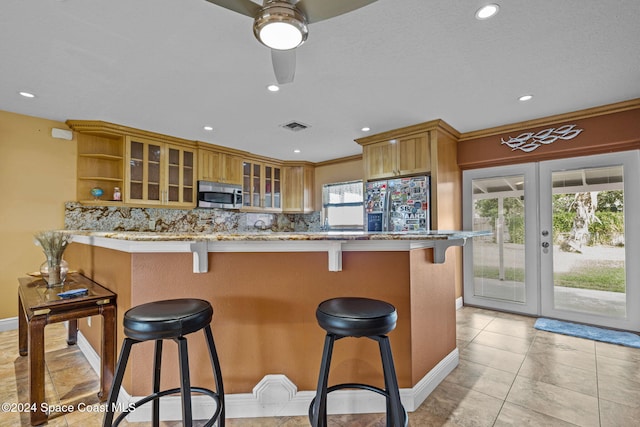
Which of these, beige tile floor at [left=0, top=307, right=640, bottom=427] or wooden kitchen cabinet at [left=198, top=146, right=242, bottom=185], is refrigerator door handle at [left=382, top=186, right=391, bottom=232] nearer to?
beige tile floor at [left=0, top=307, right=640, bottom=427]

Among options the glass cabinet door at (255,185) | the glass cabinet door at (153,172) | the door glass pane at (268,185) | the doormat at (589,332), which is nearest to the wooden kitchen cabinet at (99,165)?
the glass cabinet door at (153,172)

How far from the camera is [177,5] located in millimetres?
1594

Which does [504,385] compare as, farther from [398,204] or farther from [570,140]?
[570,140]

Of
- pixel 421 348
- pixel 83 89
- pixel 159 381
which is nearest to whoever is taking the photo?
pixel 159 381

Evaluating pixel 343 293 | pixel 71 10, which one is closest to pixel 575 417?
pixel 343 293

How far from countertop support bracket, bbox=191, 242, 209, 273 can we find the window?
11.6ft

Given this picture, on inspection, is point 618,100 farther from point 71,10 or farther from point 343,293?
point 71,10

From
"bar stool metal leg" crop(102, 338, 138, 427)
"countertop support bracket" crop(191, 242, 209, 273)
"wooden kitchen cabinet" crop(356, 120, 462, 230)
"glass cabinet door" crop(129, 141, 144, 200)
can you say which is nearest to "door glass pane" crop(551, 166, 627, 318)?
"wooden kitchen cabinet" crop(356, 120, 462, 230)

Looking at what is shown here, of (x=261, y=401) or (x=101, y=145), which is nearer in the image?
(x=261, y=401)

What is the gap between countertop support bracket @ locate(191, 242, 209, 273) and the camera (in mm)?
1612

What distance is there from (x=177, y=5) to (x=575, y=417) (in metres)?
3.31

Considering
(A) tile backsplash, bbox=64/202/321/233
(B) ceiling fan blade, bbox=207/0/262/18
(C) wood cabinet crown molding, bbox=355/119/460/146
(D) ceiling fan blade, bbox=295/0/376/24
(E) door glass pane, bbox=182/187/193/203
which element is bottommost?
(A) tile backsplash, bbox=64/202/321/233

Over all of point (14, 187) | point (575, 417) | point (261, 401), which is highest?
point (14, 187)

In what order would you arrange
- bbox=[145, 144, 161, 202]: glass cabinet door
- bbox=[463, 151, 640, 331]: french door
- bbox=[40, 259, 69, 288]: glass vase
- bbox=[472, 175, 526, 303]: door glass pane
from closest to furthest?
1. bbox=[40, 259, 69, 288]: glass vase
2. bbox=[463, 151, 640, 331]: french door
3. bbox=[472, 175, 526, 303]: door glass pane
4. bbox=[145, 144, 161, 202]: glass cabinet door
